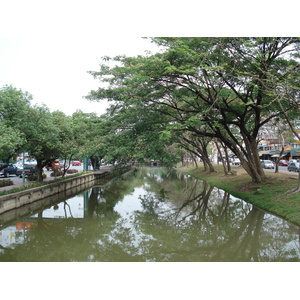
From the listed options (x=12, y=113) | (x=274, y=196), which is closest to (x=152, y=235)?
(x=274, y=196)

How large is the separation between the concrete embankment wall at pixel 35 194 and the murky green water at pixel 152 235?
52.9 inches

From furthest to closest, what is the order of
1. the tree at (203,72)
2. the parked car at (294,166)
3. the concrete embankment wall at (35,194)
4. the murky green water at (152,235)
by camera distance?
the parked car at (294,166)
the concrete embankment wall at (35,194)
the tree at (203,72)
the murky green water at (152,235)

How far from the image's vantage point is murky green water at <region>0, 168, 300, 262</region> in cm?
747

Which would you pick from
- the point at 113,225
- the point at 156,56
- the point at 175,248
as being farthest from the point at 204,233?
the point at 156,56

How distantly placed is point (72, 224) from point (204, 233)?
580cm

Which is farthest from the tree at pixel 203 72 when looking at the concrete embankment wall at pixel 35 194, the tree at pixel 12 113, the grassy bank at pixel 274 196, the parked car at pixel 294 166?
the parked car at pixel 294 166

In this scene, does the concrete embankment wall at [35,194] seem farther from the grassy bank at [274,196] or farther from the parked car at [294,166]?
the parked car at [294,166]

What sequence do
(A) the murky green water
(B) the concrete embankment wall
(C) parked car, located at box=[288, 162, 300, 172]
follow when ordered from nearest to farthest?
(A) the murky green water
(B) the concrete embankment wall
(C) parked car, located at box=[288, 162, 300, 172]

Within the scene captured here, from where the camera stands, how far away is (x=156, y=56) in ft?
38.3

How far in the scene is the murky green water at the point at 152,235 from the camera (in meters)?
7.47

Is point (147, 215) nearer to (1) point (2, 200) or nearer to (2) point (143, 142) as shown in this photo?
(2) point (143, 142)

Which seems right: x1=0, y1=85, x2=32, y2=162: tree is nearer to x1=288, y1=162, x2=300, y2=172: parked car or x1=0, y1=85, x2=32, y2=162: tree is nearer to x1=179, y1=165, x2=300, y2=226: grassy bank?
x1=179, y1=165, x2=300, y2=226: grassy bank

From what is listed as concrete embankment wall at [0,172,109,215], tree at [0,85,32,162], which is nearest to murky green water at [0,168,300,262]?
concrete embankment wall at [0,172,109,215]

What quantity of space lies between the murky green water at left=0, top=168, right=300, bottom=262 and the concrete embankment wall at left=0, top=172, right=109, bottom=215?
134cm
